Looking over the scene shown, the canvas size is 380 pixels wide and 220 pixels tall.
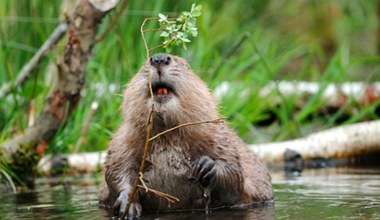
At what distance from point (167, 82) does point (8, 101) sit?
286 cm

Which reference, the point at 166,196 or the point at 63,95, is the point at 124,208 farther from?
the point at 63,95

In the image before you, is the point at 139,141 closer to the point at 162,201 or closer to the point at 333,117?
the point at 162,201

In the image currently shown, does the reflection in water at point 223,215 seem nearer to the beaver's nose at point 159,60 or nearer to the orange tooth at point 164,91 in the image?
the orange tooth at point 164,91

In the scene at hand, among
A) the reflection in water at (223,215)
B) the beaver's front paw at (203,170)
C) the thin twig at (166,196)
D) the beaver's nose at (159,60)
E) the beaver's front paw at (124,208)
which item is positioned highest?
the beaver's nose at (159,60)

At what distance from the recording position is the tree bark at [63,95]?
5531 millimetres

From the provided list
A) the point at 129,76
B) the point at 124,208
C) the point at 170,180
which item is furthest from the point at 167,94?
the point at 129,76

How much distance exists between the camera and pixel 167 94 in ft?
14.3

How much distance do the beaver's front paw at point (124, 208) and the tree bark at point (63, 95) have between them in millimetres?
1393

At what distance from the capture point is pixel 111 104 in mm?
7094

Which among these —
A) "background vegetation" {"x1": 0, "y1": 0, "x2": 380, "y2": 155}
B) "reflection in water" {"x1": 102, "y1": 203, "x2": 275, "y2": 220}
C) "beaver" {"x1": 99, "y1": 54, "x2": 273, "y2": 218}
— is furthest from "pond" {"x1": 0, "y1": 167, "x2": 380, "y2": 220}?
"background vegetation" {"x1": 0, "y1": 0, "x2": 380, "y2": 155}

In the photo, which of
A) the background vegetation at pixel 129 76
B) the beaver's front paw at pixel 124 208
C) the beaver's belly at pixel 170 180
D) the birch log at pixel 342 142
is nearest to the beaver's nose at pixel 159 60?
the beaver's belly at pixel 170 180

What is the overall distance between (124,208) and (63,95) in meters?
1.54

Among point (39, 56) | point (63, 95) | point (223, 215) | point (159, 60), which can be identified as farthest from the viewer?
point (39, 56)

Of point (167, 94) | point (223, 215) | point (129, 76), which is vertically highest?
point (129, 76)
